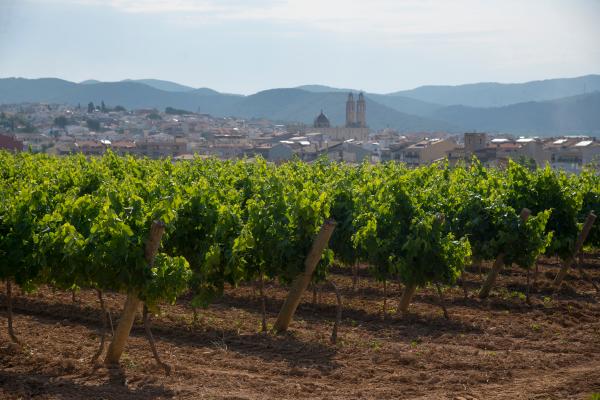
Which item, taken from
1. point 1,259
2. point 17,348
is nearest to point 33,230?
point 1,259

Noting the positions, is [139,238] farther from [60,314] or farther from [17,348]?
[60,314]

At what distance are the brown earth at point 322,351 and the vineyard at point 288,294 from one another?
0.14 feet

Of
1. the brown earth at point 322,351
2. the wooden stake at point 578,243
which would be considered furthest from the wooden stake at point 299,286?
the wooden stake at point 578,243

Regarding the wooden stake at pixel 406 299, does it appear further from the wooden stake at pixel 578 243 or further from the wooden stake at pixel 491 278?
the wooden stake at pixel 578 243

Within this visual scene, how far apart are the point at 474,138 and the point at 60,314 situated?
374 ft

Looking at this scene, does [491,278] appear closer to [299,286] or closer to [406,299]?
[406,299]

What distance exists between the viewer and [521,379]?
10836 mm

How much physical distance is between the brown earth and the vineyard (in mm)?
42

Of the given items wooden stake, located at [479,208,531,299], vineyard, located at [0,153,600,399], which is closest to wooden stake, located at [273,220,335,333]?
vineyard, located at [0,153,600,399]

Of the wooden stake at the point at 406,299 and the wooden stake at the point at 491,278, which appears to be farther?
the wooden stake at the point at 491,278

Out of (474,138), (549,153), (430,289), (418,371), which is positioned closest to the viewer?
(418,371)

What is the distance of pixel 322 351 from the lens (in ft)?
40.0

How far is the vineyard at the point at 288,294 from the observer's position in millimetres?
10547

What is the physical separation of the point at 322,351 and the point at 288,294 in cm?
179
